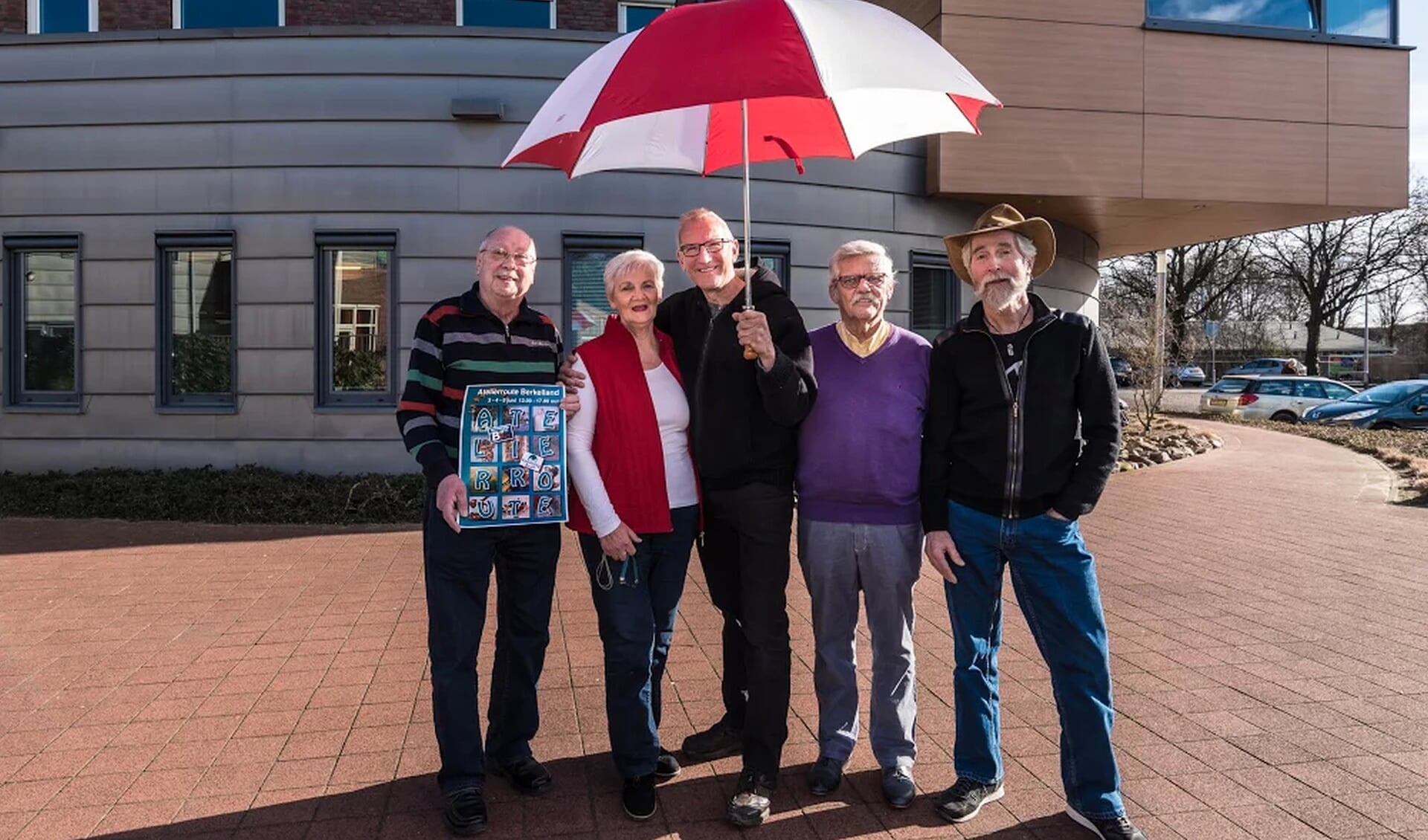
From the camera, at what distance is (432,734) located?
399cm

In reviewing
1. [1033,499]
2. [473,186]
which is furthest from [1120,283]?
[1033,499]

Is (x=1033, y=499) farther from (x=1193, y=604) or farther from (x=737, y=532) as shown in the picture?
(x=1193, y=604)

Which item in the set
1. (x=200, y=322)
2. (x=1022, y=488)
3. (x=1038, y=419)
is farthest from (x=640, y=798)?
(x=200, y=322)

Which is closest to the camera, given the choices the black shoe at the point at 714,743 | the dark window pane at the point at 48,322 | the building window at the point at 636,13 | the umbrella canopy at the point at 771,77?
the umbrella canopy at the point at 771,77

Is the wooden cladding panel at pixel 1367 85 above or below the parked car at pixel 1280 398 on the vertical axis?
above

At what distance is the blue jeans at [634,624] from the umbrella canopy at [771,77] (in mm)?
1393

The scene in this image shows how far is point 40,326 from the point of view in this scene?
11250 mm

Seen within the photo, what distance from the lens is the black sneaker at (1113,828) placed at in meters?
3.03

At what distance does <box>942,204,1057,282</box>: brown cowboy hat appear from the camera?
3176 mm

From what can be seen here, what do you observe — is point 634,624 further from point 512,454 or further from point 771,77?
point 771,77

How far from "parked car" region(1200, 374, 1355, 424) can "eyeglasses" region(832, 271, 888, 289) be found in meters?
23.7

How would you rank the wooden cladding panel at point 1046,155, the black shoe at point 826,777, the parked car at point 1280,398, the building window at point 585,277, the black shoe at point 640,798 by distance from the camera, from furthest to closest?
the parked car at point 1280,398 → the wooden cladding panel at point 1046,155 → the building window at point 585,277 → the black shoe at point 826,777 → the black shoe at point 640,798

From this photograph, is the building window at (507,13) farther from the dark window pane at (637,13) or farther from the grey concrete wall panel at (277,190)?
the grey concrete wall panel at (277,190)

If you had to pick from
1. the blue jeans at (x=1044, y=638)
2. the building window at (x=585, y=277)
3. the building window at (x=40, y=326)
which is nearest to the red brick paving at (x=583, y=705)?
the blue jeans at (x=1044, y=638)
